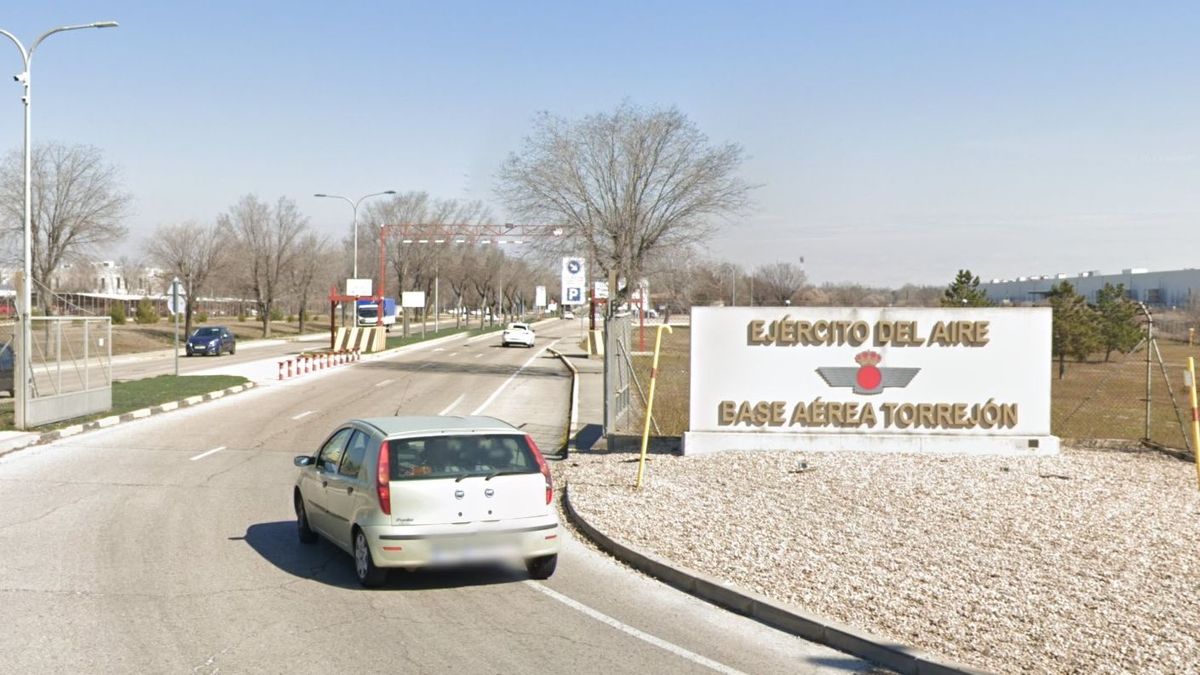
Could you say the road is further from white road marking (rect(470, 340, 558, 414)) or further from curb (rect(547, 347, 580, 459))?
white road marking (rect(470, 340, 558, 414))

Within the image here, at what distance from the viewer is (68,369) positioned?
21734 millimetres

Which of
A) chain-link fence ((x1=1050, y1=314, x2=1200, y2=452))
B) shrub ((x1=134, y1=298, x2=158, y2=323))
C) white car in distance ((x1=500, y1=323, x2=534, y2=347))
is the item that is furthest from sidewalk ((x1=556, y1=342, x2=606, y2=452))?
shrub ((x1=134, y1=298, x2=158, y2=323))

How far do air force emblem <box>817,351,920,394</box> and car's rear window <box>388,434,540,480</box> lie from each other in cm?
832

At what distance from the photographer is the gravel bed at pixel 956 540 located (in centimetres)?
701

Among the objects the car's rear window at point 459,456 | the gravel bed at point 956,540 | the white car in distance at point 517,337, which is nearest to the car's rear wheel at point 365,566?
the car's rear window at point 459,456

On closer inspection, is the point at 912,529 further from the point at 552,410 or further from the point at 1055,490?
the point at 552,410

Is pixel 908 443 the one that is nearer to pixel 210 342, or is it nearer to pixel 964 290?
pixel 964 290

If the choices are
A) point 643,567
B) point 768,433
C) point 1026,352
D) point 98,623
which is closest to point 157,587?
point 98,623

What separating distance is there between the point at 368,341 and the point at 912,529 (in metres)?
48.7

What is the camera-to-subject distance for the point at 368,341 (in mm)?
56625

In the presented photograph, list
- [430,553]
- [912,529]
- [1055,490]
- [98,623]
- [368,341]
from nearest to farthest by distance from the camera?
[98,623]
[430,553]
[912,529]
[1055,490]
[368,341]

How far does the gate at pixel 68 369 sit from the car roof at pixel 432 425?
13.0 m

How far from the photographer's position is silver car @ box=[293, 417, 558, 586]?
8297 millimetres

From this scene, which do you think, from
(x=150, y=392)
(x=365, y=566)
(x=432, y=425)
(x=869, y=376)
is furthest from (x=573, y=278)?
(x=365, y=566)
